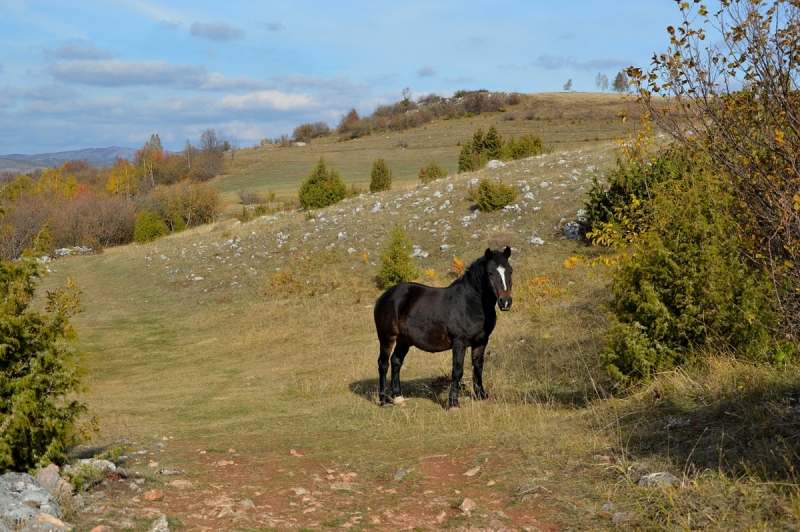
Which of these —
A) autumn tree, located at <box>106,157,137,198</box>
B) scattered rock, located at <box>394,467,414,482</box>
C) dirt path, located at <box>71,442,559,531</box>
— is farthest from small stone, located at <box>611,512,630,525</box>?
autumn tree, located at <box>106,157,137,198</box>

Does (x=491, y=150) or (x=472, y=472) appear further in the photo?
(x=491, y=150)

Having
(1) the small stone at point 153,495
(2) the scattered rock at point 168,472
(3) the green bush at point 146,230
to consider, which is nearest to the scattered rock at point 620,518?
(1) the small stone at point 153,495

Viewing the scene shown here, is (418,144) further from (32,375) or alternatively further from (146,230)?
(32,375)

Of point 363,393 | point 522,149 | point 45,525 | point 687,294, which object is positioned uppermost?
point 522,149

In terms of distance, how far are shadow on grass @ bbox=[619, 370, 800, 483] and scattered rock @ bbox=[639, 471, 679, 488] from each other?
0.19 metres

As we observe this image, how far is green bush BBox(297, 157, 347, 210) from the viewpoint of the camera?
132 ft

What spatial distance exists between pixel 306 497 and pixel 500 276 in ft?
12.9

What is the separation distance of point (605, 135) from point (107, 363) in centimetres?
5985

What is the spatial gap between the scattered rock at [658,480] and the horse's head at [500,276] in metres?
3.35

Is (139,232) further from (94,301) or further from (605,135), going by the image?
(605,135)

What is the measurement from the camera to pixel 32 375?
5.95m

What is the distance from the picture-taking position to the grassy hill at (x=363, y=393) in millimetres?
5699

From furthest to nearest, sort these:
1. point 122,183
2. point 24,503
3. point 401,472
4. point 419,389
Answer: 1. point 122,183
2. point 419,389
3. point 401,472
4. point 24,503

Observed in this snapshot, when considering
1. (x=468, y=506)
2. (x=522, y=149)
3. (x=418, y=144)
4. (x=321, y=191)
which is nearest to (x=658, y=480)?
(x=468, y=506)
